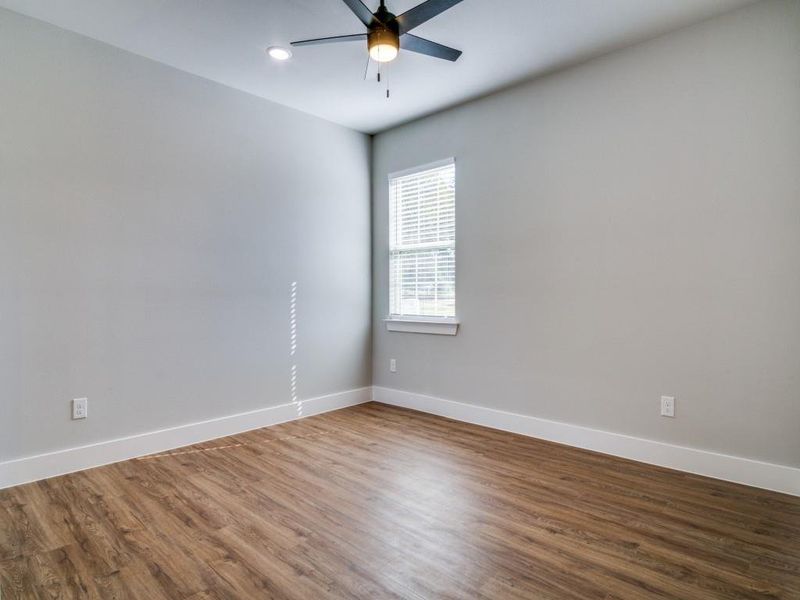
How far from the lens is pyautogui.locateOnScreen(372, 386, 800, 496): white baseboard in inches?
99.5

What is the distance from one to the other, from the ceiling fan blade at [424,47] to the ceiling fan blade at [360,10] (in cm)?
21

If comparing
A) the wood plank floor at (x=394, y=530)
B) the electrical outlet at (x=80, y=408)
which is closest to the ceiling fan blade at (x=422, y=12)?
the wood plank floor at (x=394, y=530)

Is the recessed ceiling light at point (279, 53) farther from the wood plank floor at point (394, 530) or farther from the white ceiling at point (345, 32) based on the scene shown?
the wood plank floor at point (394, 530)

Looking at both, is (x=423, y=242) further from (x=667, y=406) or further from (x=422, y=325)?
(x=667, y=406)

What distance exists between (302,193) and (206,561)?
300cm

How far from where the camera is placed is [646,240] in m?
2.96

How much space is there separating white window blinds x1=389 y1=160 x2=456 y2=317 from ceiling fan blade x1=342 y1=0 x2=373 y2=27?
198 centimetres

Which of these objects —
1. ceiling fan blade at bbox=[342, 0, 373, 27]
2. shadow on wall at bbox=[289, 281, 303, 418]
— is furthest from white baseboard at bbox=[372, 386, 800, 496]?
ceiling fan blade at bbox=[342, 0, 373, 27]

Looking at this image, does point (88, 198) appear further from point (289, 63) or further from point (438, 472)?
point (438, 472)

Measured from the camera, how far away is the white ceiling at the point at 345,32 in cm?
255

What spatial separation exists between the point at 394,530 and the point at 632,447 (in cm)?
180

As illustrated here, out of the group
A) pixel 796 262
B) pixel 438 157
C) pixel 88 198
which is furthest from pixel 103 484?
pixel 796 262

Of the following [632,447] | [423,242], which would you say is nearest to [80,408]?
[423,242]

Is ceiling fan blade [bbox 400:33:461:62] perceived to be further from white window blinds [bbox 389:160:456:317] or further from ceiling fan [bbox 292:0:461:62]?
white window blinds [bbox 389:160:456:317]
